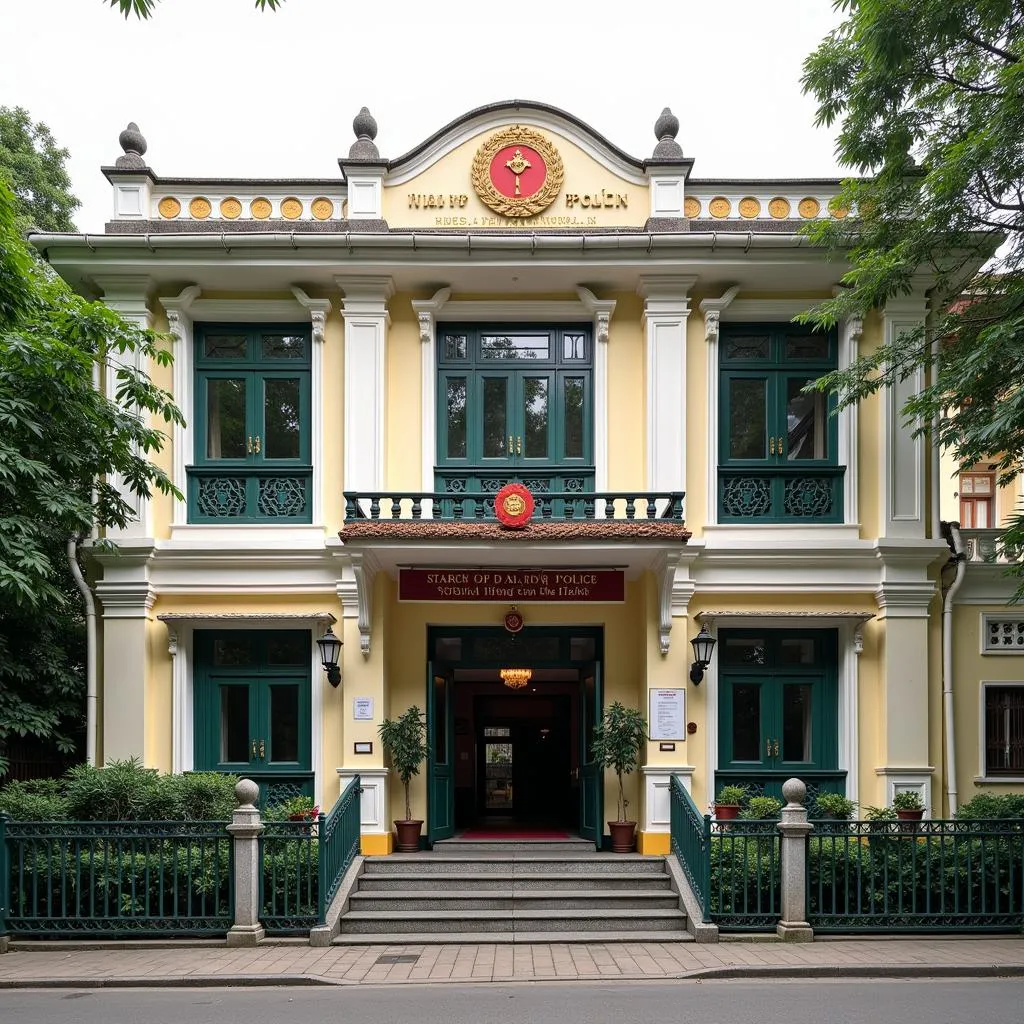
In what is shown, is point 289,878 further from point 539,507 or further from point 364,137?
point 364,137

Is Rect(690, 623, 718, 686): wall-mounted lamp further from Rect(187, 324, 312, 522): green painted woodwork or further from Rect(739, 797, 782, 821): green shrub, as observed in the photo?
Rect(187, 324, 312, 522): green painted woodwork

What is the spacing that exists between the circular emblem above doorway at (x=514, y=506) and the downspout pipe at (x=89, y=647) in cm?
545

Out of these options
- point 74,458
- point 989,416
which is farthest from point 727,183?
point 74,458

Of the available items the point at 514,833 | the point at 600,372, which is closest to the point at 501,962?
the point at 514,833

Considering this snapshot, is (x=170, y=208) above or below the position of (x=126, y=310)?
above

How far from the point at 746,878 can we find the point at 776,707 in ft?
11.4

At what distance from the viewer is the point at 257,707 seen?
13.8m

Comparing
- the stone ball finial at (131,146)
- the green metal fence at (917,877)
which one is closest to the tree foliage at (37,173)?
the stone ball finial at (131,146)

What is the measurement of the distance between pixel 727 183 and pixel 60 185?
13193 millimetres

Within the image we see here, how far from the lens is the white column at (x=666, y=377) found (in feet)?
44.7

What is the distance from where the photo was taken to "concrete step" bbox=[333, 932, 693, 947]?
427 inches

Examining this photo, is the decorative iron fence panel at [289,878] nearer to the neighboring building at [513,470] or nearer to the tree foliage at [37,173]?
the neighboring building at [513,470]

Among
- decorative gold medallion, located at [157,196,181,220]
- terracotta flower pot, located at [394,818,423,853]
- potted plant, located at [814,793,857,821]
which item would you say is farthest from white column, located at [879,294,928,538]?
decorative gold medallion, located at [157,196,181,220]

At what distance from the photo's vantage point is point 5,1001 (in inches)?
352
